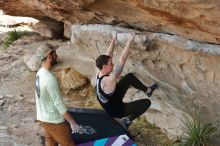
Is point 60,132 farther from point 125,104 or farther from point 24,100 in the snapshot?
point 24,100

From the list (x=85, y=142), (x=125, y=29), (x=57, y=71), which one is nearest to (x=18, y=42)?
(x=57, y=71)

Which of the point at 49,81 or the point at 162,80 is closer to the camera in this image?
the point at 49,81

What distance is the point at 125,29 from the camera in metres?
7.39

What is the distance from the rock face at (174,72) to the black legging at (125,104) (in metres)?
0.43

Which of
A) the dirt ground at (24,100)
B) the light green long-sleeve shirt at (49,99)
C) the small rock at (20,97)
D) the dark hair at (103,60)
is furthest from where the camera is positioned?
the small rock at (20,97)

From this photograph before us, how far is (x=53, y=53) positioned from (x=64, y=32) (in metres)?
5.50

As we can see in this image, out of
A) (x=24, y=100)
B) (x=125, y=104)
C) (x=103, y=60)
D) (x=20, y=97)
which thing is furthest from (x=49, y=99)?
(x=20, y=97)

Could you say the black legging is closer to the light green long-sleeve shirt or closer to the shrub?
the shrub

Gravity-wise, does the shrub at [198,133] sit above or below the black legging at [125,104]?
below

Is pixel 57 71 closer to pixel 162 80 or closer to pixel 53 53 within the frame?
pixel 162 80

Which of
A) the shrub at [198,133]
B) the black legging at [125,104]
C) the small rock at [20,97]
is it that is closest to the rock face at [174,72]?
the shrub at [198,133]

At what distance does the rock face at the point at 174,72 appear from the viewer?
6.71 m

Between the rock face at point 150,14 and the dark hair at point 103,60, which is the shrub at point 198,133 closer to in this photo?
the rock face at point 150,14

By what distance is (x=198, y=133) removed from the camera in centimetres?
675
